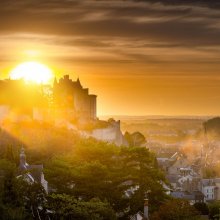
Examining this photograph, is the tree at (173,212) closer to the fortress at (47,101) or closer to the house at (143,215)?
the house at (143,215)

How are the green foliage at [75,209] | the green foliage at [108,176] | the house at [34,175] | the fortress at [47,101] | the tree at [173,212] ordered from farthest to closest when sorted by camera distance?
the fortress at [47,101] → the green foliage at [108,176] → the tree at [173,212] → the house at [34,175] → the green foliage at [75,209]

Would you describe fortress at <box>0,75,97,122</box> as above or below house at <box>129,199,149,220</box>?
above

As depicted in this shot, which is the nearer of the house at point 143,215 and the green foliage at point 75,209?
the green foliage at point 75,209

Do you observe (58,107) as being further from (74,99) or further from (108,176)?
(108,176)

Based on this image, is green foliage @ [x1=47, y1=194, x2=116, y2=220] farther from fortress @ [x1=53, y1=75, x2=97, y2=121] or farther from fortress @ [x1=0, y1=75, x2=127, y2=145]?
fortress @ [x1=53, y1=75, x2=97, y2=121]

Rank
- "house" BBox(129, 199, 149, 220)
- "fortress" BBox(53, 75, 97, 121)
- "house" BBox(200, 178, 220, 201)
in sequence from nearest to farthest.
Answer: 1. "house" BBox(129, 199, 149, 220)
2. "house" BBox(200, 178, 220, 201)
3. "fortress" BBox(53, 75, 97, 121)

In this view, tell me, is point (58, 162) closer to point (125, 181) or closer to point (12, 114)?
point (125, 181)

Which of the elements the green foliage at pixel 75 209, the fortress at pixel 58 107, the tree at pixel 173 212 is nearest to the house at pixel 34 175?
the green foliage at pixel 75 209

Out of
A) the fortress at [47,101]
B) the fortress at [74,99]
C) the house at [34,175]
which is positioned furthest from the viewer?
the fortress at [74,99]

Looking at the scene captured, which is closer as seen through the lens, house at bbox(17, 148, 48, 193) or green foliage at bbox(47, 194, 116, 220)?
green foliage at bbox(47, 194, 116, 220)

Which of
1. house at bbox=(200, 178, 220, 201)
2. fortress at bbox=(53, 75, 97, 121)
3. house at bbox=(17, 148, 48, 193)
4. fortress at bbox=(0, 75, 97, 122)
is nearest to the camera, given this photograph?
house at bbox=(17, 148, 48, 193)

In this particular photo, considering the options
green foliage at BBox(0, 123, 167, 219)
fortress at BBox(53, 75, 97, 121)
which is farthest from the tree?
fortress at BBox(53, 75, 97, 121)

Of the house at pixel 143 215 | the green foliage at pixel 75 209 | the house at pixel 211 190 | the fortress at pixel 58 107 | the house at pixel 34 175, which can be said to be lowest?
the house at pixel 211 190

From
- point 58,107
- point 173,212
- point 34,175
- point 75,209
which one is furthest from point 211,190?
point 75,209
